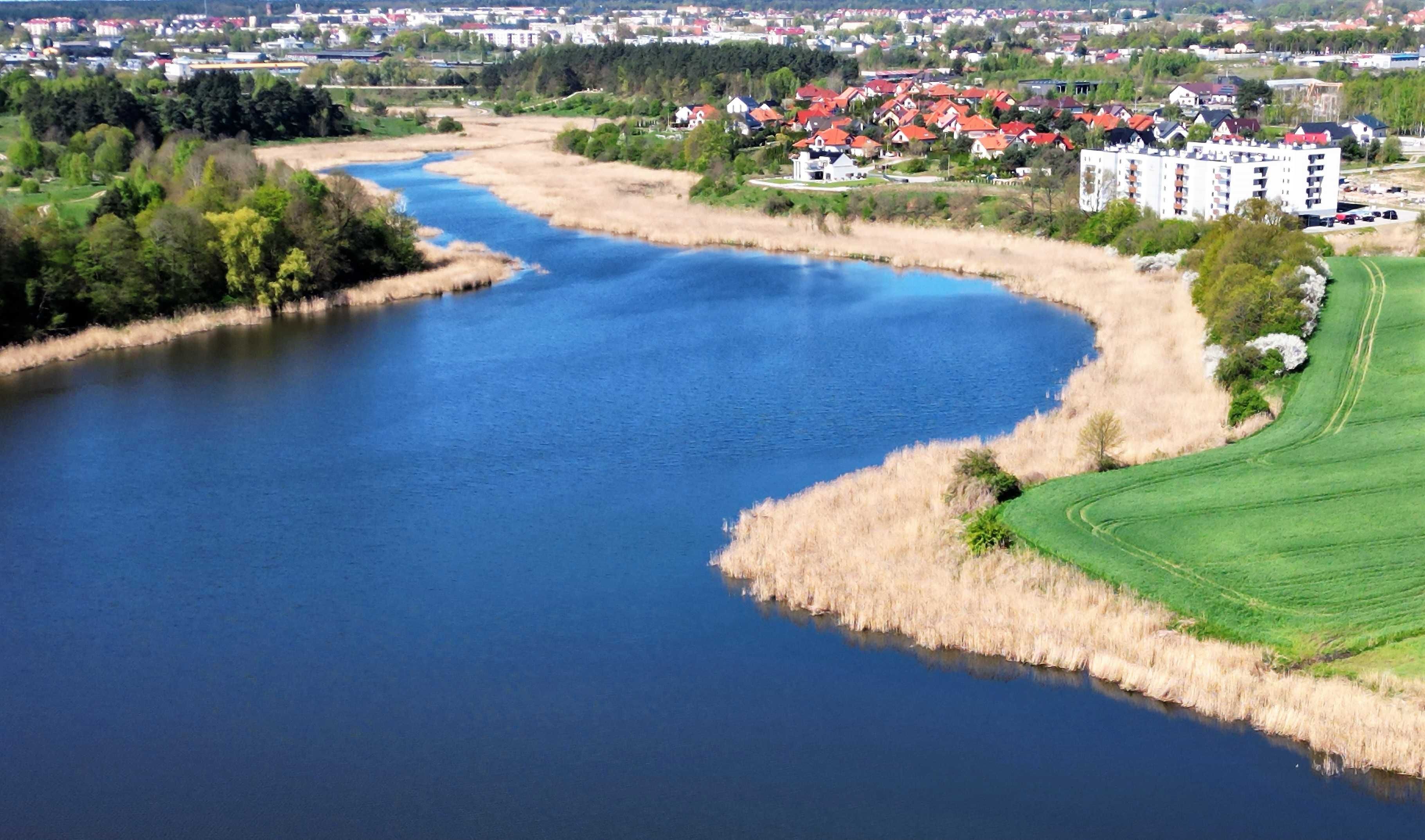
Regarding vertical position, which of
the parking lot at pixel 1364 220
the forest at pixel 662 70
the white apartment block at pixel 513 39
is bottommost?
the parking lot at pixel 1364 220

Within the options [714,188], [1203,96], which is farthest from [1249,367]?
[1203,96]

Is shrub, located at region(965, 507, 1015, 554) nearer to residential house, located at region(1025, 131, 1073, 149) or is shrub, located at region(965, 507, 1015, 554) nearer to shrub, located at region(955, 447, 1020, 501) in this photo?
shrub, located at region(955, 447, 1020, 501)

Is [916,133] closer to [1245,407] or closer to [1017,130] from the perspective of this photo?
[1017,130]

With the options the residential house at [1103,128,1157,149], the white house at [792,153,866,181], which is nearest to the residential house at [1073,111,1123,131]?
the residential house at [1103,128,1157,149]

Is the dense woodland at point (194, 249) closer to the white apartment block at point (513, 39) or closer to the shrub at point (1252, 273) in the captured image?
the shrub at point (1252, 273)

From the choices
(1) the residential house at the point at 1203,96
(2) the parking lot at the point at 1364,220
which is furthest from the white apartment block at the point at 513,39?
(2) the parking lot at the point at 1364,220

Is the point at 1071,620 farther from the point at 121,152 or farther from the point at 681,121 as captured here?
the point at 681,121
